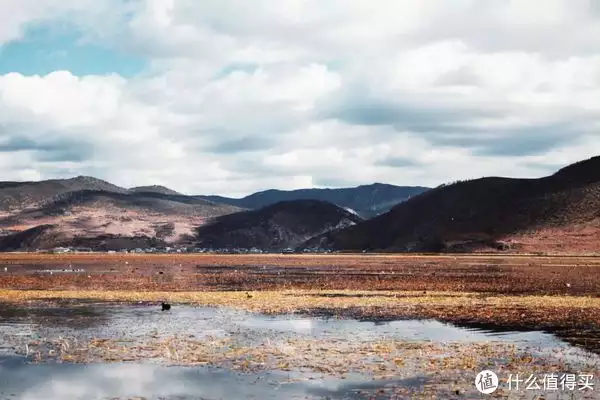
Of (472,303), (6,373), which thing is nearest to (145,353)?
(6,373)

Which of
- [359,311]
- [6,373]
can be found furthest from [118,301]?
[6,373]

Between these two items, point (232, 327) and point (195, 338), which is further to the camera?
point (232, 327)

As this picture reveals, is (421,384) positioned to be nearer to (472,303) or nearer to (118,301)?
(472,303)

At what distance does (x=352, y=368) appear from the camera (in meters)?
24.5

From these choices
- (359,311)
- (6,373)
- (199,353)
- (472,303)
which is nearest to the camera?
(6,373)

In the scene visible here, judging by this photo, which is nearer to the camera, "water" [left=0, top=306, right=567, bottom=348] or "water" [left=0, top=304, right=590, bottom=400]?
"water" [left=0, top=304, right=590, bottom=400]

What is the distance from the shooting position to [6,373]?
23875 mm

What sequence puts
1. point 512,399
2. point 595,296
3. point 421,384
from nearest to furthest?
point 512,399 → point 421,384 → point 595,296

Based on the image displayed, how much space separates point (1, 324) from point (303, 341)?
53.8 feet

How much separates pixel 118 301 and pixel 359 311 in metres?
17.5

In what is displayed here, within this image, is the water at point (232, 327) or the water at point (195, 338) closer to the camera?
the water at point (195, 338)

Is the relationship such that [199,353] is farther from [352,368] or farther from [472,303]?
[472,303]

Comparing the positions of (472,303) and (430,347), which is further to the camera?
(472,303)

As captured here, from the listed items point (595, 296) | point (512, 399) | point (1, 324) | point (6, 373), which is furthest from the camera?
point (595, 296)
